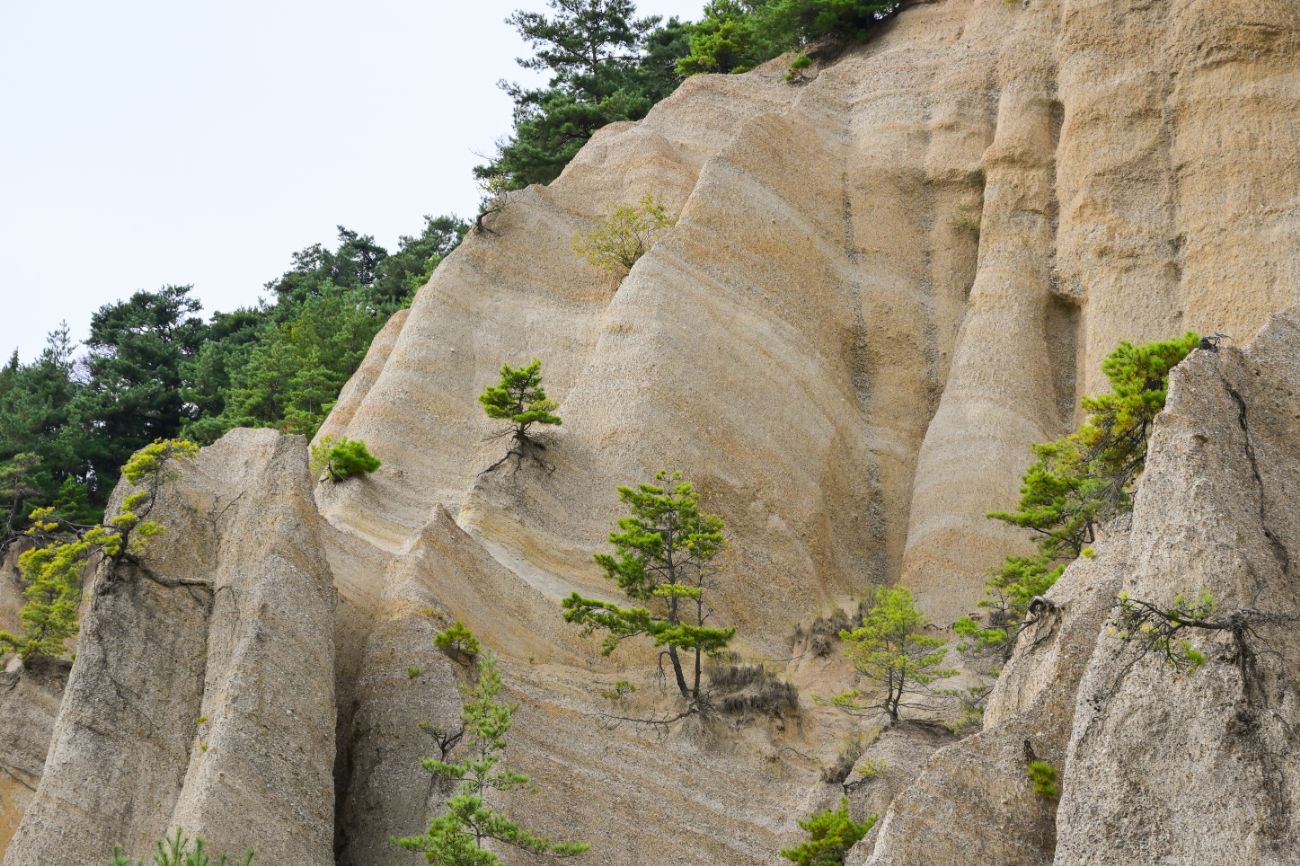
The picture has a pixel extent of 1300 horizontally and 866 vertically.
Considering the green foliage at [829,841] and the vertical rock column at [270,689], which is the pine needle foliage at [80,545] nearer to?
the vertical rock column at [270,689]

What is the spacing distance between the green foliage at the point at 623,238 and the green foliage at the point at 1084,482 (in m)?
14.0

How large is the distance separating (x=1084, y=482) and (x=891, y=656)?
4.96m

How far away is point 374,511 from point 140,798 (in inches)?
429

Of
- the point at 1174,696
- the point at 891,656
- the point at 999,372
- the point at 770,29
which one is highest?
the point at 770,29

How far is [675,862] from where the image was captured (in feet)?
87.2

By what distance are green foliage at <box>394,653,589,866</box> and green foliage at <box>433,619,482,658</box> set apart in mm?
587

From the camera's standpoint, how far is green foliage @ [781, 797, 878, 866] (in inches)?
936

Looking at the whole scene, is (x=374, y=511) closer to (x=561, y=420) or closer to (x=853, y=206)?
(x=561, y=420)

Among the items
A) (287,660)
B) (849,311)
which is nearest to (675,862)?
(287,660)

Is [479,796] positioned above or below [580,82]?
below

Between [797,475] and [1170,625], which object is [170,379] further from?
[1170,625]

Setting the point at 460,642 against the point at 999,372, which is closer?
the point at 460,642

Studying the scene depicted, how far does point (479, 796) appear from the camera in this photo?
2352 cm

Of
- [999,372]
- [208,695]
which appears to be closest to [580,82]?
[999,372]
